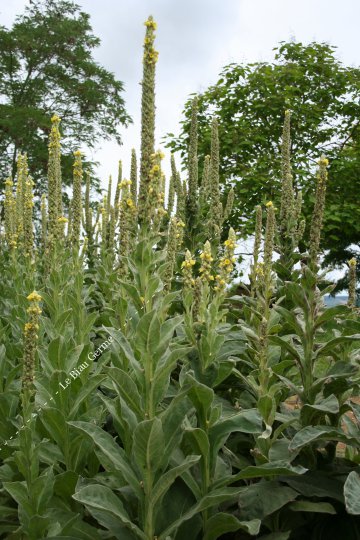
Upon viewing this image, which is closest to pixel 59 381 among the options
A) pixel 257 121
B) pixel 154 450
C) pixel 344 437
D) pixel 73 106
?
pixel 154 450

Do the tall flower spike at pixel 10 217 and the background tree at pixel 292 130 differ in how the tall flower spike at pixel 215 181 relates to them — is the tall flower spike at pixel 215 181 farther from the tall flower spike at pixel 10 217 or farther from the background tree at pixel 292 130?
the background tree at pixel 292 130

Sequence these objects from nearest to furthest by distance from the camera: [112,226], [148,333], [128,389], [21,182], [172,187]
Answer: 1. [148,333]
2. [128,389]
3. [21,182]
4. [172,187]
5. [112,226]

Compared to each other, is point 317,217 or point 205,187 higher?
point 205,187

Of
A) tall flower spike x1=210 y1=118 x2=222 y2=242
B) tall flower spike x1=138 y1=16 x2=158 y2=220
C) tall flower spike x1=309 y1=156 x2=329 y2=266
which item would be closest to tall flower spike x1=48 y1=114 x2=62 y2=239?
tall flower spike x1=210 y1=118 x2=222 y2=242

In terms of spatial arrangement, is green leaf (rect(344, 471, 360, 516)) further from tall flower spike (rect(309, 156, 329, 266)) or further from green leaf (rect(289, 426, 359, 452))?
tall flower spike (rect(309, 156, 329, 266))

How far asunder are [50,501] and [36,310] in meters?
1.03

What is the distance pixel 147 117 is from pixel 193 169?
8.77 feet

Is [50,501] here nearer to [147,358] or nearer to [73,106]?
[147,358]

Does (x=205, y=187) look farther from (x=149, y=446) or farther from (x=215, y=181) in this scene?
(x=149, y=446)

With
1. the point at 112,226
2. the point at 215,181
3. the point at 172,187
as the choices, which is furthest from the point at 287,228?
the point at 112,226

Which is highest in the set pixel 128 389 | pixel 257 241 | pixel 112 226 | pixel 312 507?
pixel 112 226

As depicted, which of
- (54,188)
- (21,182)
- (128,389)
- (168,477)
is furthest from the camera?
(21,182)

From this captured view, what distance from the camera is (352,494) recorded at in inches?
93.3

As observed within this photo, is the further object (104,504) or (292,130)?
(292,130)
